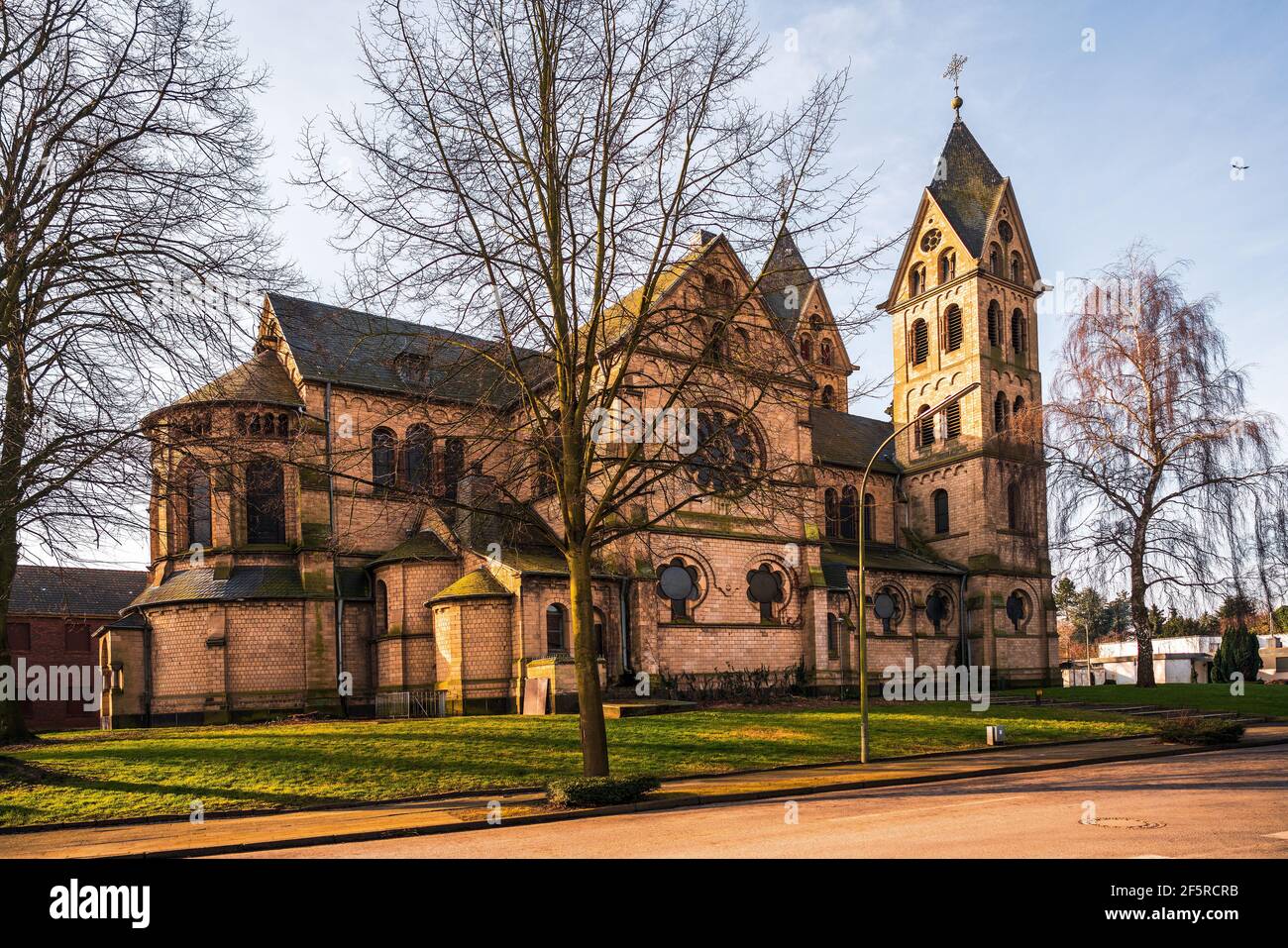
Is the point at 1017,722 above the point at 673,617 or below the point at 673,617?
below

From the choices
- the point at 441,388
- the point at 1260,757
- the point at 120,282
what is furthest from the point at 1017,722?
the point at 120,282

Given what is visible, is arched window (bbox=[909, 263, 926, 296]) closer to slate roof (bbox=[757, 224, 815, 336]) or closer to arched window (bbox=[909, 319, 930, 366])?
arched window (bbox=[909, 319, 930, 366])

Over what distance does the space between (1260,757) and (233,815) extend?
68.4 feet

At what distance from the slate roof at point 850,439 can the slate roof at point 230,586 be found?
2336 centimetres

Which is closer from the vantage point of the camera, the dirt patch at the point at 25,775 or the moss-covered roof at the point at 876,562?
the dirt patch at the point at 25,775

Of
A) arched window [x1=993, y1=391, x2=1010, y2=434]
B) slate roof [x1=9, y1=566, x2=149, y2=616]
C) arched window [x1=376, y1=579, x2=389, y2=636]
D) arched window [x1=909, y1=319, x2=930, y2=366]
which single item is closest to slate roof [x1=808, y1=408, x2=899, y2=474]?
arched window [x1=909, y1=319, x2=930, y2=366]

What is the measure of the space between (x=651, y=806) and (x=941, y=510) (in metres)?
35.6

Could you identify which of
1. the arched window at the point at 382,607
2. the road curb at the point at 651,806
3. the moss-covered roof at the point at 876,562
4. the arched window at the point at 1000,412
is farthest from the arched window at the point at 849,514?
the road curb at the point at 651,806

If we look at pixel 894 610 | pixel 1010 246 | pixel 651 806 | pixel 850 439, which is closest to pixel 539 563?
pixel 651 806

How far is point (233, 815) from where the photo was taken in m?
16.3

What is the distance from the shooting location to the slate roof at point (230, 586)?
32.7 m

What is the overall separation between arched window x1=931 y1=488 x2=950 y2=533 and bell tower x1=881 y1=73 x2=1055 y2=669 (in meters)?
0.05

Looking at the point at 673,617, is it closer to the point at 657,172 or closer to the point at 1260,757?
the point at 1260,757

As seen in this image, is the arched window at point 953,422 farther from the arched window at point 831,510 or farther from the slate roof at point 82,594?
the slate roof at point 82,594
